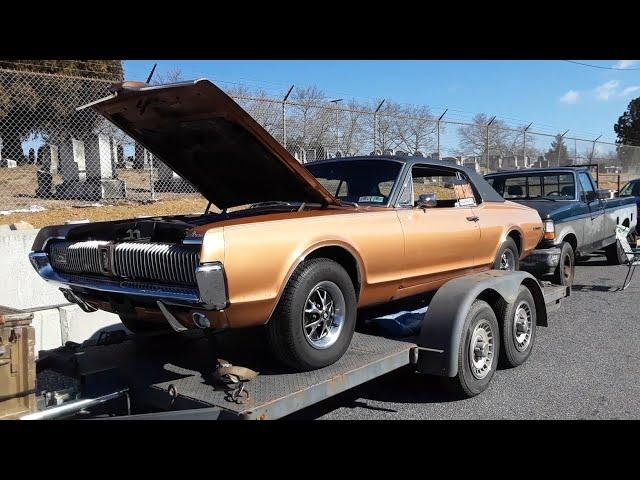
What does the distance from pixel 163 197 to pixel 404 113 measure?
21.9 ft

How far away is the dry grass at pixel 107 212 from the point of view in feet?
28.2

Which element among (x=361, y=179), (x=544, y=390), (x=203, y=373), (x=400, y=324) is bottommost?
(x=544, y=390)

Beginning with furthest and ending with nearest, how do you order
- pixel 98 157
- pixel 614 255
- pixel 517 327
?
pixel 614 255
pixel 98 157
pixel 517 327

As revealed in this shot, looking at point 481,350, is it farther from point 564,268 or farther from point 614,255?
point 614,255

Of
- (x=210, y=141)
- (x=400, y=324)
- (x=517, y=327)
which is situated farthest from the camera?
(x=517, y=327)

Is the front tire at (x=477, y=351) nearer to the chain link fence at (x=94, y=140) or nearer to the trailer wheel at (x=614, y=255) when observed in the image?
the chain link fence at (x=94, y=140)

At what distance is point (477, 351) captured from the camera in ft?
15.6

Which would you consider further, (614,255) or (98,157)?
(614,255)

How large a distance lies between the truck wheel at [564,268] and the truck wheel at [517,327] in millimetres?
3181

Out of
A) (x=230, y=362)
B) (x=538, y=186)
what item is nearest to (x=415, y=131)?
(x=538, y=186)

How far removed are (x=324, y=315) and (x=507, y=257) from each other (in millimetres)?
3391

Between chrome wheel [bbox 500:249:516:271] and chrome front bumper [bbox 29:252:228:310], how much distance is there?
3.97m
